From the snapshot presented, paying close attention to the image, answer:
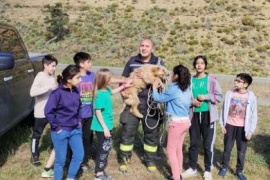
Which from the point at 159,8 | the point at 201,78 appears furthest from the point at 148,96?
the point at 159,8

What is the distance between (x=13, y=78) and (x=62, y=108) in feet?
4.60

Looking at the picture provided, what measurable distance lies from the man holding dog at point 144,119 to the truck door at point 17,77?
1.52 meters

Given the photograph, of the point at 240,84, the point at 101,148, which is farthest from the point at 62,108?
the point at 240,84

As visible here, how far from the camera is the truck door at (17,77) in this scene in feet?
17.7

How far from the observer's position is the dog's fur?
5070 mm

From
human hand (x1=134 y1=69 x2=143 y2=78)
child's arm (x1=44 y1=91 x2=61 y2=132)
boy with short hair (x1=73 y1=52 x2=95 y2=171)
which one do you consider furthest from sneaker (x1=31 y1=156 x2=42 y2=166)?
human hand (x1=134 y1=69 x2=143 y2=78)

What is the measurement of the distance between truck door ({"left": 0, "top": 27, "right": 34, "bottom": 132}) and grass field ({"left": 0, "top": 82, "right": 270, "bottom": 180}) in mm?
592

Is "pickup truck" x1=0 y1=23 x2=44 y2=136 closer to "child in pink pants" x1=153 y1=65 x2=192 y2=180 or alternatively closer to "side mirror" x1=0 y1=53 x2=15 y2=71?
"side mirror" x1=0 y1=53 x2=15 y2=71

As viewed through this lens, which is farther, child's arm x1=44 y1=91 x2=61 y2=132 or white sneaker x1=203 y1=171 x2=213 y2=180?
white sneaker x1=203 y1=171 x2=213 y2=180

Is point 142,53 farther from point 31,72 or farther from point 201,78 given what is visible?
point 31,72

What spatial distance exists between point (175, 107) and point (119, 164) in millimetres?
1445

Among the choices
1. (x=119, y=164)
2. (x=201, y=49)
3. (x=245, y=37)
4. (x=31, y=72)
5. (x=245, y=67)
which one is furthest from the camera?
(x=245, y=37)

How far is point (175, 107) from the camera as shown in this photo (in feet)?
15.8

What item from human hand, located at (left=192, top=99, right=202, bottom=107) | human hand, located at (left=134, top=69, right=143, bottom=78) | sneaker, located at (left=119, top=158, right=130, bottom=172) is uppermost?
human hand, located at (left=134, top=69, right=143, bottom=78)
